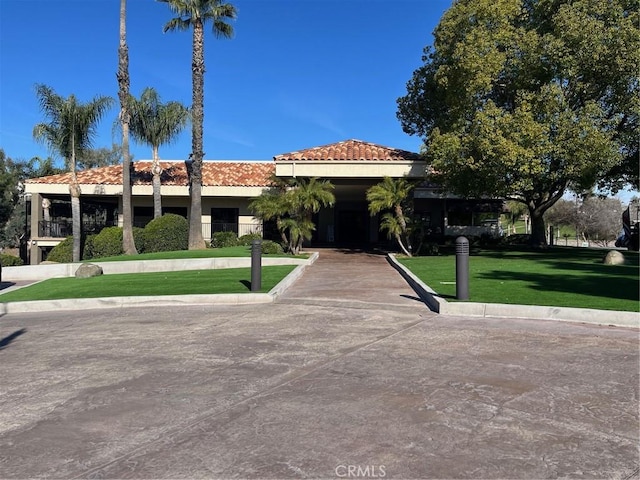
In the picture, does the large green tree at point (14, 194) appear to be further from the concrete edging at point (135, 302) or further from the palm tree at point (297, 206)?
the concrete edging at point (135, 302)

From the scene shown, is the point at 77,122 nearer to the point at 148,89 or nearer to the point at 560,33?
the point at 148,89

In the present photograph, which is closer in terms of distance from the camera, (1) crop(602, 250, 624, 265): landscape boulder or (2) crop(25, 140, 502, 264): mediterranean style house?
(1) crop(602, 250, 624, 265): landscape boulder

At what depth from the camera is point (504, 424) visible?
3896 millimetres

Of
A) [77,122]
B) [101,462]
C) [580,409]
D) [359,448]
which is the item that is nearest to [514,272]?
[580,409]

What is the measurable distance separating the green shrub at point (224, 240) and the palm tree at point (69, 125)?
263 inches

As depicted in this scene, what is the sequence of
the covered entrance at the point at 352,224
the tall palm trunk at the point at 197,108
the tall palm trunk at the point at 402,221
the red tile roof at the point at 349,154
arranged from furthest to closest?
the covered entrance at the point at 352,224 < the tall palm trunk at the point at 197,108 < the red tile roof at the point at 349,154 < the tall palm trunk at the point at 402,221

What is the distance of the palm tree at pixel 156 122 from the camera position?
91.4ft

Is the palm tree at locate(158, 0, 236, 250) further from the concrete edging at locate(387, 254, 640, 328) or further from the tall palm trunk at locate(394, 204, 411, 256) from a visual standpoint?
the concrete edging at locate(387, 254, 640, 328)

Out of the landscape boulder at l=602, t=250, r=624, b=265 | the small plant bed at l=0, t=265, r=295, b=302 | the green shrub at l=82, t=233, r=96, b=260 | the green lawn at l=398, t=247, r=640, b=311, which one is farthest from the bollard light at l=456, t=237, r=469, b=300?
the green shrub at l=82, t=233, r=96, b=260

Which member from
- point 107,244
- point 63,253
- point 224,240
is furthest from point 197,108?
point 63,253

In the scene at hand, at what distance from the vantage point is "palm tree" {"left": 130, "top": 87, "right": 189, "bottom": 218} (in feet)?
91.4

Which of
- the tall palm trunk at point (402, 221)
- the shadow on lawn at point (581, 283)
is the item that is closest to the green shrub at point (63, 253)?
the tall palm trunk at point (402, 221)

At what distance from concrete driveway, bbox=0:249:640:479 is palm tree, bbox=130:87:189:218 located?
21249mm

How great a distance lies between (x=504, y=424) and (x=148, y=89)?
27.9m
